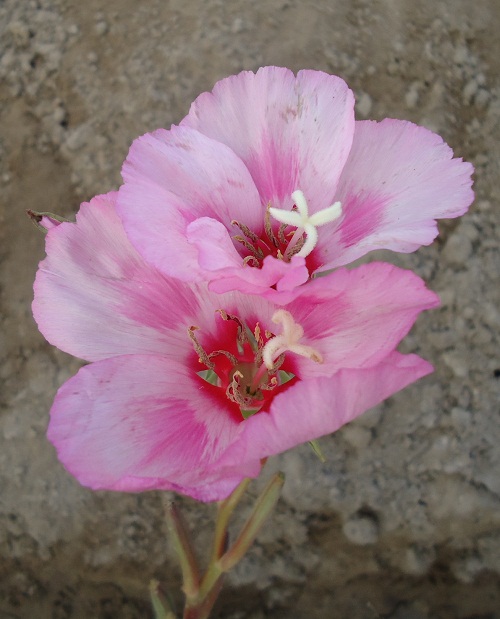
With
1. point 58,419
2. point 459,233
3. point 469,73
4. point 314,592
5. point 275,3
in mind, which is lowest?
point 314,592

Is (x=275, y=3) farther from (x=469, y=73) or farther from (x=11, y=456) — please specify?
(x=11, y=456)

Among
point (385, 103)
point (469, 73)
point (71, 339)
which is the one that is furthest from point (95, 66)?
point (71, 339)

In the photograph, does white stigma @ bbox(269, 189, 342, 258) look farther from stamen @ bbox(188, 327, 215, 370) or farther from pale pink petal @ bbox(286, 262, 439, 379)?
stamen @ bbox(188, 327, 215, 370)

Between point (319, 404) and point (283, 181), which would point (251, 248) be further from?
point (319, 404)

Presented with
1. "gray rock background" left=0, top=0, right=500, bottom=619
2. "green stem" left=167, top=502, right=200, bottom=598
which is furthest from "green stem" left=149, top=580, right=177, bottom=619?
"gray rock background" left=0, top=0, right=500, bottom=619

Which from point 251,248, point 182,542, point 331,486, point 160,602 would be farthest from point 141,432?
point 331,486
